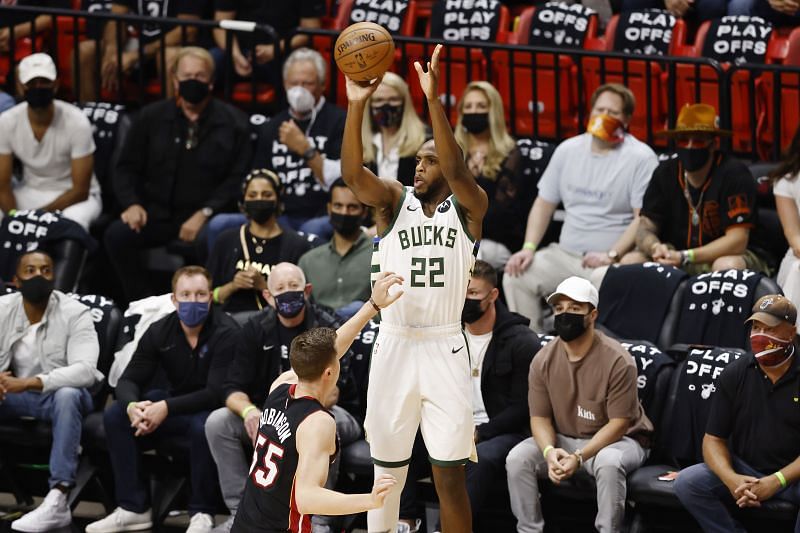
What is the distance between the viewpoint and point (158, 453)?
8938 millimetres

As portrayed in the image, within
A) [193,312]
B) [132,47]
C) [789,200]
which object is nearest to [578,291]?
[789,200]

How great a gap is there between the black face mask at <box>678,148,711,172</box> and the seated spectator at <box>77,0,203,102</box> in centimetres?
424

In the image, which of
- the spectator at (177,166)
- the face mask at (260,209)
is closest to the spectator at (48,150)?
the spectator at (177,166)

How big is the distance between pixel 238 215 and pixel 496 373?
2711mm

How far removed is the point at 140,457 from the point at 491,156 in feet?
9.89

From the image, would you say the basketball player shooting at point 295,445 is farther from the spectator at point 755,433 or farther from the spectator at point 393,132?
the spectator at point 393,132

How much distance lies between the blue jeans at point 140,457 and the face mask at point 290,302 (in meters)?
0.82

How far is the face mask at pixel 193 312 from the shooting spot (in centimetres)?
889

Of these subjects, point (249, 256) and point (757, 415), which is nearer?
point (757, 415)

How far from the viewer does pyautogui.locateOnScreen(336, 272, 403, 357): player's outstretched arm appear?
6.40 metres

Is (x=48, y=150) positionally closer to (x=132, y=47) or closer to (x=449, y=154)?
(x=132, y=47)

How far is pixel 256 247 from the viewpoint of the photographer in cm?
970

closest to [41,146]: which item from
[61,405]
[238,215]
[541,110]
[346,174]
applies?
[238,215]

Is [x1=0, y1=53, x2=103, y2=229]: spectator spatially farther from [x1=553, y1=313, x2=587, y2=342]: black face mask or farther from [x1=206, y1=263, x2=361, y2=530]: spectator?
[x1=553, y1=313, x2=587, y2=342]: black face mask
